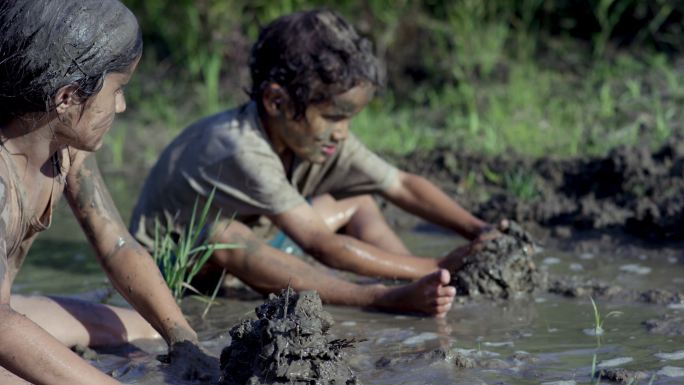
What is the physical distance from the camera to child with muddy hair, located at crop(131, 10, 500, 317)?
4.22 meters

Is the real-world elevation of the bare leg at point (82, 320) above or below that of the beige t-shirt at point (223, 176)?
below

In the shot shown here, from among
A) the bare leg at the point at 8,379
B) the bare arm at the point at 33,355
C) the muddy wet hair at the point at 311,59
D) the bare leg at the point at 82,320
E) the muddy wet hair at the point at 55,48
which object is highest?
the muddy wet hair at the point at 55,48

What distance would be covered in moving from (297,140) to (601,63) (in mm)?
4038

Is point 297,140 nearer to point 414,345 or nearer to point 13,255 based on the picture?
point 414,345

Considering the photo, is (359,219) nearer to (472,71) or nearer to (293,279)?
(293,279)

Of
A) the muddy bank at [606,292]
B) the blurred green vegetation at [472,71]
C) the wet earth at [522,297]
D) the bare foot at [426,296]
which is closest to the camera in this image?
the wet earth at [522,297]

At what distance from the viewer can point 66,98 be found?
9.62 feet

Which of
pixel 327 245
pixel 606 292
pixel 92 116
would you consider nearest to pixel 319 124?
pixel 327 245

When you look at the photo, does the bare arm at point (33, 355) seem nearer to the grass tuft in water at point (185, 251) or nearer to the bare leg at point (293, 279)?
the grass tuft in water at point (185, 251)

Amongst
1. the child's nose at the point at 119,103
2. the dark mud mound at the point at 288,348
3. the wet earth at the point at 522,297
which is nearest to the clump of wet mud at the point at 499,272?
the wet earth at the point at 522,297

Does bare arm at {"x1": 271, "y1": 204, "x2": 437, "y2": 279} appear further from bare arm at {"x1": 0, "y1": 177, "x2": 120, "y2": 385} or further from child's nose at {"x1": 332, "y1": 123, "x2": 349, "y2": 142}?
bare arm at {"x1": 0, "y1": 177, "x2": 120, "y2": 385}

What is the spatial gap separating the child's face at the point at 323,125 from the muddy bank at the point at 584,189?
4.23 ft

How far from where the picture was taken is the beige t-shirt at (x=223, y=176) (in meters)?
4.27

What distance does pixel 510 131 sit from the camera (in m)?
6.68
